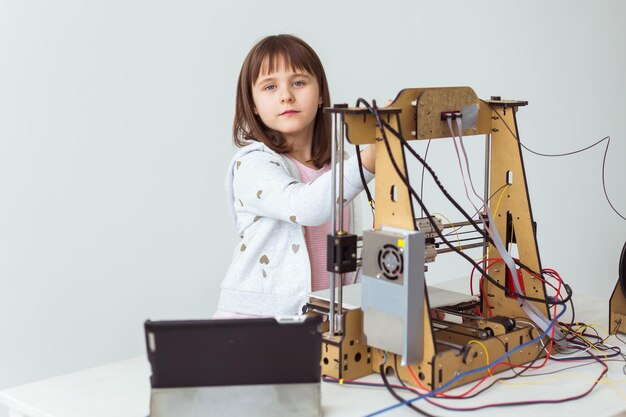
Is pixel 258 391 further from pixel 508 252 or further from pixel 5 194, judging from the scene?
pixel 5 194

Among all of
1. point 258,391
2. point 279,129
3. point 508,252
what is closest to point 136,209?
point 279,129

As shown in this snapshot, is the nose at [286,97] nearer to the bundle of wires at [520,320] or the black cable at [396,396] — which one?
the bundle of wires at [520,320]

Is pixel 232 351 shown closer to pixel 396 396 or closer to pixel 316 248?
pixel 396 396

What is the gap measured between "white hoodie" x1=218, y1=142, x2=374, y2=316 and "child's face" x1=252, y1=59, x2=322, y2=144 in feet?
0.26

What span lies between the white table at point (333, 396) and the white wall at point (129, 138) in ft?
4.38

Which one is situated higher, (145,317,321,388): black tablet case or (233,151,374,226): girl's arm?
(233,151,374,226): girl's arm

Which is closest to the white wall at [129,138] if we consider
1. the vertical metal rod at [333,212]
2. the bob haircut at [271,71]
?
the bob haircut at [271,71]

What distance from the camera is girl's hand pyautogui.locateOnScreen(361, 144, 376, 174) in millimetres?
1624

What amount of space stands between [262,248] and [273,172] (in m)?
0.22

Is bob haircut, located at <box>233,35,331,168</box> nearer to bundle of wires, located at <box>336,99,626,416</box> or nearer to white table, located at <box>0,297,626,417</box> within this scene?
bundle of wires, located at <box>336,99,626,416</box>

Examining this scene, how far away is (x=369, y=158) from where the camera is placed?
1633mm

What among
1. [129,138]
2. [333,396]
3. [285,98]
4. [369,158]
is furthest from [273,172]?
[129,138]

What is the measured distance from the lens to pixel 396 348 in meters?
1.53

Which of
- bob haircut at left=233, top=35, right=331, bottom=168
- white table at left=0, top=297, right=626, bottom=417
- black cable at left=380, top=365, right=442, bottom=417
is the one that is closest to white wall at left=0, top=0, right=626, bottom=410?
bob haircut at left=233, top=35, right=331, bottom=168
